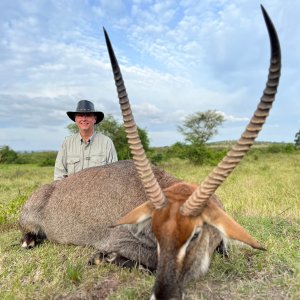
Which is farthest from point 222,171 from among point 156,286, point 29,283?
point 29,283

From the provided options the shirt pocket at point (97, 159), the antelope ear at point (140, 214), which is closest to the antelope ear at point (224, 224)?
the antelope ear at point (140, 214)

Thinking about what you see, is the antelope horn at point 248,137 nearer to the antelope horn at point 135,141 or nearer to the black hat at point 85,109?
the antelope horn at point 135,141

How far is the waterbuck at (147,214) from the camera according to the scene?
3.71 metres

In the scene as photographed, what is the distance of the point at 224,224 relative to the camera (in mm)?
4020

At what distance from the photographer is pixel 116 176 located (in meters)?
6.13

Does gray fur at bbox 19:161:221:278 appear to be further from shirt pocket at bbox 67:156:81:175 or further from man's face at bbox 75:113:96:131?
man's face at bbox 75:113:96:131

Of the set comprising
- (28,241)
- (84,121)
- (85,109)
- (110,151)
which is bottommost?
(28,241)

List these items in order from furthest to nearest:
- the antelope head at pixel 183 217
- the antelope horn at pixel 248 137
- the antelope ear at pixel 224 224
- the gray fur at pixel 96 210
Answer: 1. the gray fur at pixel 96 210
2. the antelope ear at pixel 224 224
3. the antelope head at pixel 183 217
4. the antelope horn at pixel 248 137

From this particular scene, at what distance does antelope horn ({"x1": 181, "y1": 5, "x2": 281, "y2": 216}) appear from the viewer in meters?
3.03

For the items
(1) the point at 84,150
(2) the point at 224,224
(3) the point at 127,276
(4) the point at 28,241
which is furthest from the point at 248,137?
(1) the point at 84,150

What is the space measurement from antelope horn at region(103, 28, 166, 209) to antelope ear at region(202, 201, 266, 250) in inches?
17.7

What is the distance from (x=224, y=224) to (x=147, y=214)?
2.56 feet

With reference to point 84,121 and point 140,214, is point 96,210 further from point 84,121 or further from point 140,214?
point 84,121

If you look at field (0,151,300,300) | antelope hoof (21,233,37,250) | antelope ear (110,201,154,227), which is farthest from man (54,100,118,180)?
antelope ear (110,201,154,227)
